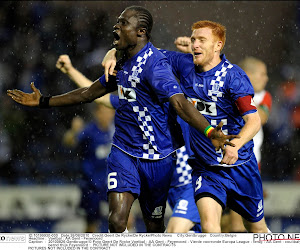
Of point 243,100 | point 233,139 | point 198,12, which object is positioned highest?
point 198,12

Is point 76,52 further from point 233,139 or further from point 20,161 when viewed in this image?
point 233,139

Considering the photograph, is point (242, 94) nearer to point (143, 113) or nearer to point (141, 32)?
point (143, 113)

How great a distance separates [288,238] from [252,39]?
7808mm

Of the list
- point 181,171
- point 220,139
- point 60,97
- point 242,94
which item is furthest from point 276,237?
point 60,97

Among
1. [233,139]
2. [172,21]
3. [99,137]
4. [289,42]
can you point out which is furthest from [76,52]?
[233,139]

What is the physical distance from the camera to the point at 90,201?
8500 millimetres

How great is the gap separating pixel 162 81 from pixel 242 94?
633mm

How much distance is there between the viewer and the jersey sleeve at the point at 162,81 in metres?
4.78

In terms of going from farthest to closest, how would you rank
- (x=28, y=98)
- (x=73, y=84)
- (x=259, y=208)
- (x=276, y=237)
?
(x=73, y=84)
(x=28, y=98)
(x=259, y=208)
(x=276, y=237)

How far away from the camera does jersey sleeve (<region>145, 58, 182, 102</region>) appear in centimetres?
478

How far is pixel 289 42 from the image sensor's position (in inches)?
476

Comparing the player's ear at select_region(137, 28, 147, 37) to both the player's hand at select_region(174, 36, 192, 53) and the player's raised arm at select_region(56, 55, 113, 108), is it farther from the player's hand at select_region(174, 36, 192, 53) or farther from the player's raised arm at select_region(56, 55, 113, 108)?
the player's raised arm at select_region(56, 55, 113, 108)

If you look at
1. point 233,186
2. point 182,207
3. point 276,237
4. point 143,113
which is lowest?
point 276,237

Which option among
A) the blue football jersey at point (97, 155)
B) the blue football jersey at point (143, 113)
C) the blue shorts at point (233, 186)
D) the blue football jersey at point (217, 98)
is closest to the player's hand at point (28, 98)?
the blue football jersey at point (143, 113)
